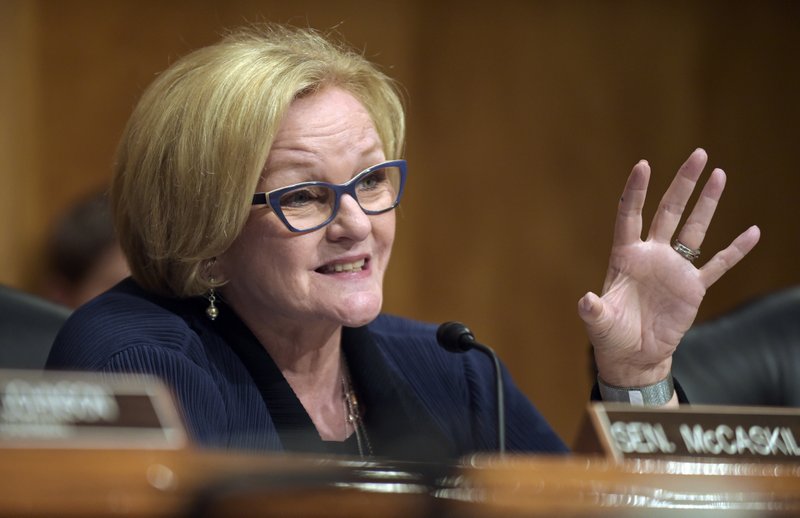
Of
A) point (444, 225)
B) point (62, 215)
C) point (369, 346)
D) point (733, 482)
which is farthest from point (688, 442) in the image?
point (444, 225)

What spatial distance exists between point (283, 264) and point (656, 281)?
1.85ft

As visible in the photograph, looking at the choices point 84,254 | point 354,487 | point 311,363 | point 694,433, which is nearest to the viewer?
point 354,487

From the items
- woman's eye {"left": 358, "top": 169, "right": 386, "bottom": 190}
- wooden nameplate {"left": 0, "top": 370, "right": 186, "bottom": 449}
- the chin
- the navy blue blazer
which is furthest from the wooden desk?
woman's eye {"left": 358, "top": 169, "right": 386, "bottom": 190}

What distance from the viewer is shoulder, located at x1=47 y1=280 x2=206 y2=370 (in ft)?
4.99

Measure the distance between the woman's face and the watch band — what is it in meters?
0.38

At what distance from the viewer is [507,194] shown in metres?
3.44

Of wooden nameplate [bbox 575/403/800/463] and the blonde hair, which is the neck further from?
wooden nameplate [bbox 575/403/800/463]

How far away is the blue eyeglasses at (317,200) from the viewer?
5.40 feet

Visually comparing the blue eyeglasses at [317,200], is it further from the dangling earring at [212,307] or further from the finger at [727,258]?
the finger at [727,258]

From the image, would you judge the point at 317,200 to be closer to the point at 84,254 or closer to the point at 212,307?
the point at 212,307

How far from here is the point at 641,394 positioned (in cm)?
162

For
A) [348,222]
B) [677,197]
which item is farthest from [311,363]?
[677,197]

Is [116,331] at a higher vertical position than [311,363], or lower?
higher

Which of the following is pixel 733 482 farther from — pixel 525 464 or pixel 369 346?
pixel 369 346
